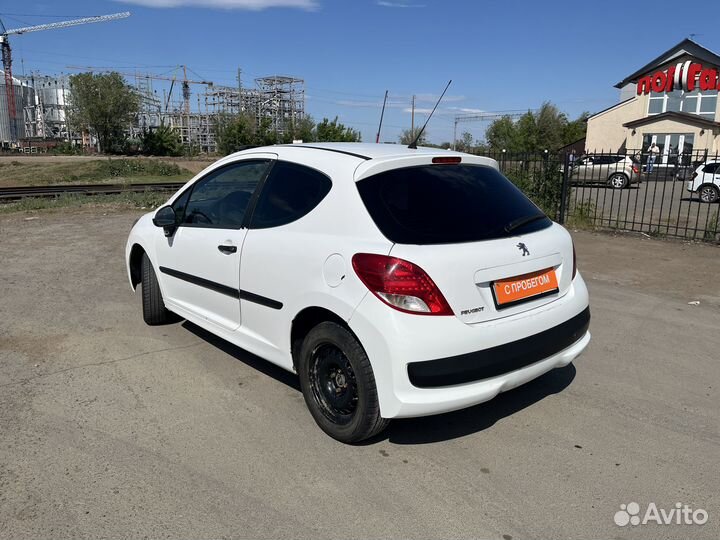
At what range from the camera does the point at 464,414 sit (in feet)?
12.2

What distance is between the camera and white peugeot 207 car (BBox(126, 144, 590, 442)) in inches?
115

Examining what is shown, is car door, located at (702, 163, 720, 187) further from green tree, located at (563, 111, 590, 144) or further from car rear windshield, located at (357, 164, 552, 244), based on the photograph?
green tree, located at (563, 111, 590, 144)

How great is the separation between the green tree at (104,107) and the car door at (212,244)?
2862 inches

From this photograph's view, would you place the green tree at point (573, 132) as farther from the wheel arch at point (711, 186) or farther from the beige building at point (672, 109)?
the wheel arch at point (711, 186)

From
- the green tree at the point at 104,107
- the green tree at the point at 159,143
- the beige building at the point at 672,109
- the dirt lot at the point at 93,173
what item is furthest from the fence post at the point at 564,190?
the green tree at the point at 104,107

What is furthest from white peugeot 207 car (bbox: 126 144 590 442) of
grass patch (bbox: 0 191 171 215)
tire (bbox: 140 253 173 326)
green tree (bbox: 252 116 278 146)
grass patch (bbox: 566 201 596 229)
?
green tree (bbox: 252 116 278 146)

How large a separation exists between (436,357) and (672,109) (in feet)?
147

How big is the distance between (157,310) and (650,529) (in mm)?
4241

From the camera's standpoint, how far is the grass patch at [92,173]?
31781 mm

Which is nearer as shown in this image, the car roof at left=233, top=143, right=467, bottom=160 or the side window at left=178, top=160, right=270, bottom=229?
the car roof at left=233, top=143, right=467, bottom=160

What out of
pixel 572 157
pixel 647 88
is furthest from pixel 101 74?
pixel 572 157

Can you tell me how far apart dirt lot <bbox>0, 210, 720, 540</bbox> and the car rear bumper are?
0.44m

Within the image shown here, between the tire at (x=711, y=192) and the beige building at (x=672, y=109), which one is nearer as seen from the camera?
the tire at (x=711, y=192)

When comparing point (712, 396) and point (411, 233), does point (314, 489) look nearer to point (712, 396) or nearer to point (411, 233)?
point (411, 233)
